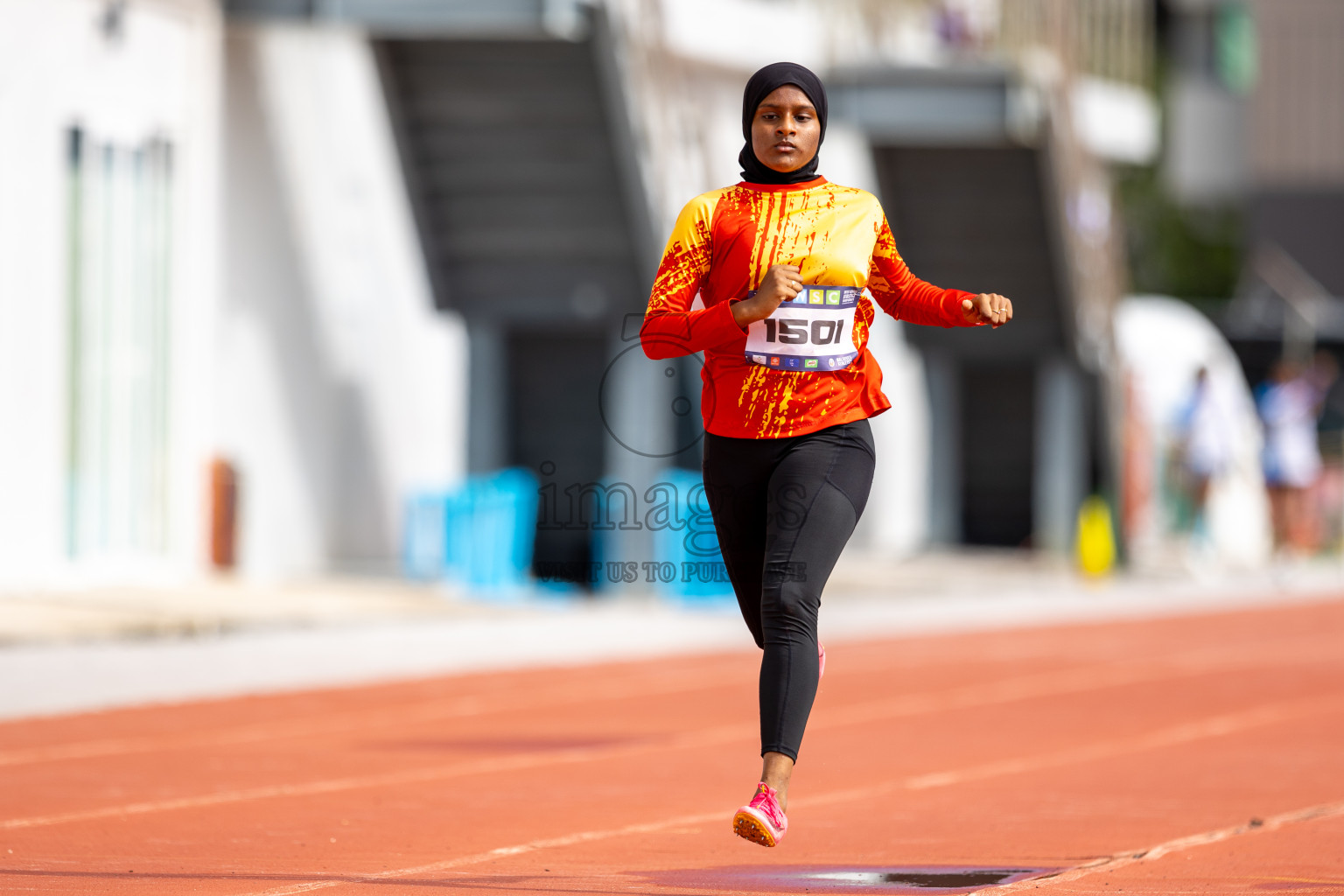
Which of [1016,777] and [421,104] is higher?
[421,104]

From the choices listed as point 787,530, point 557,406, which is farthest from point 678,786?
point 557,406

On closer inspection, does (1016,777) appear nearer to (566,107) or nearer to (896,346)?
(566,107)

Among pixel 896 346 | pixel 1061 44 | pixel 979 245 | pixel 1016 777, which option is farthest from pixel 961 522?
pixel 1016 777

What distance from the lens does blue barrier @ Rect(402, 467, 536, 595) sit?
693 inches

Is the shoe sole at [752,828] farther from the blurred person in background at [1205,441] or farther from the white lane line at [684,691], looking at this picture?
the blurred person in background at [1205,441]

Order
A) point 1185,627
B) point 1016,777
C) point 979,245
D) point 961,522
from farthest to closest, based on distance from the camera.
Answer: point 961,522 < point 979,245 < point 1185,627 < point 1016,777

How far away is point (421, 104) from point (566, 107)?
1342 millimetres

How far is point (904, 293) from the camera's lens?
650cm

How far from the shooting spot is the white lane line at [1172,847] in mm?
6344

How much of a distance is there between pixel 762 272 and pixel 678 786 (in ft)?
10.1

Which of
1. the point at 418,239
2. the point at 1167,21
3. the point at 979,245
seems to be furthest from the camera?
the point at 1167,21

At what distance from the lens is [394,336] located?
20047mm

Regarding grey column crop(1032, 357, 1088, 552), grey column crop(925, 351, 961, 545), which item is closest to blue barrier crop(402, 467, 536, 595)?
grey column crop(1032, 357, 1088, 552)

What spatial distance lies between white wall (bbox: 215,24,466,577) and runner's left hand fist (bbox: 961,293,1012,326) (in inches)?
462
